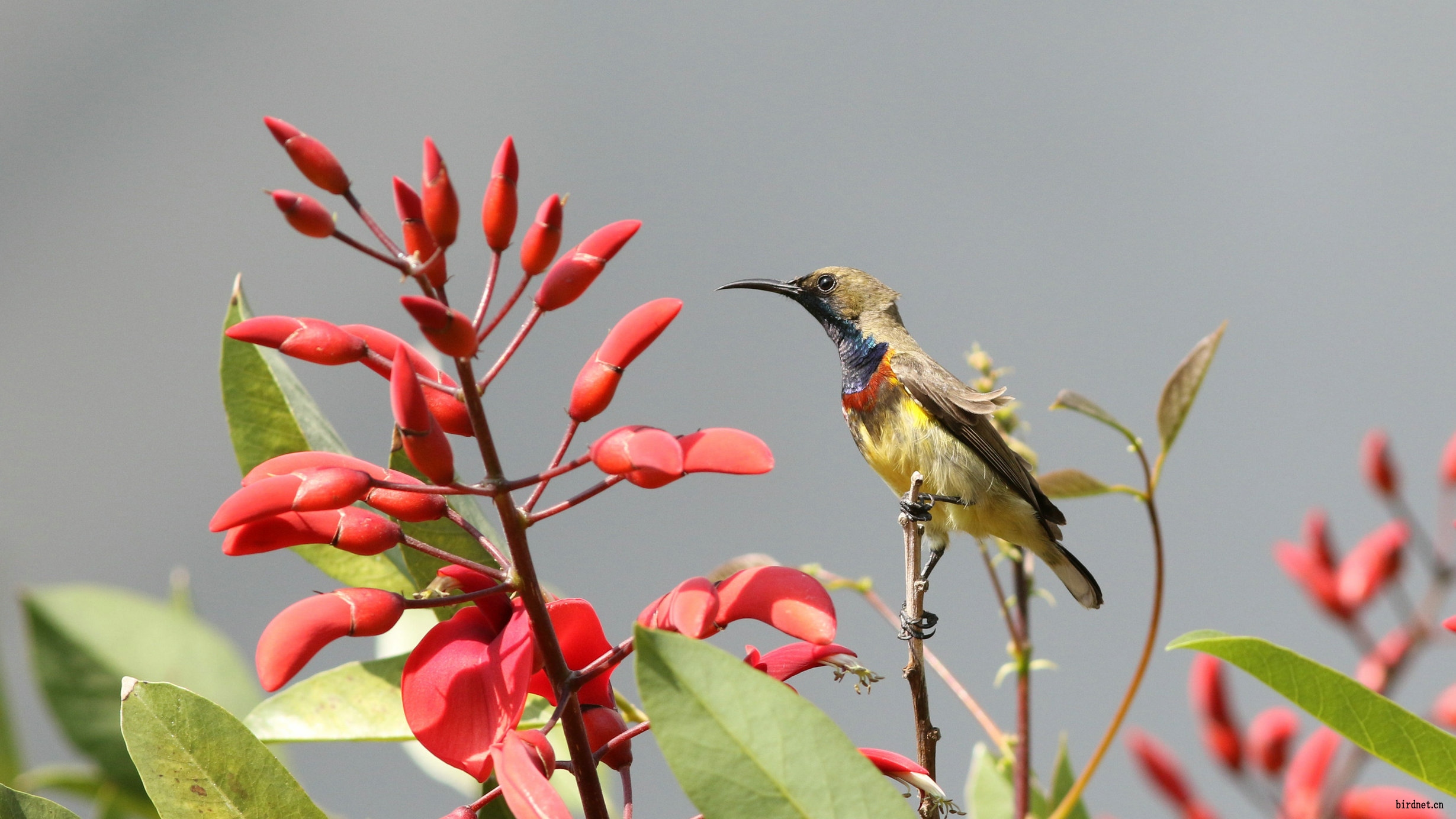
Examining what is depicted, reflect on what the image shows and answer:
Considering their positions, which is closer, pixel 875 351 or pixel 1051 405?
pixel 1051 405

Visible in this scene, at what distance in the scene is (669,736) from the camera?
0.78 m

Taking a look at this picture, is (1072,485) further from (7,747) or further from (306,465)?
(7,747)

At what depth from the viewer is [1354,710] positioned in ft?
3.69

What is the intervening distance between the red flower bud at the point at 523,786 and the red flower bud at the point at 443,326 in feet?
0.90

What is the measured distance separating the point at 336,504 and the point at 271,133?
29cm

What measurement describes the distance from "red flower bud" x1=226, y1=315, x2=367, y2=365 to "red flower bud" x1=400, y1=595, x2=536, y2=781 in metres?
0.23

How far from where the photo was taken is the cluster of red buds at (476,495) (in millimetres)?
805

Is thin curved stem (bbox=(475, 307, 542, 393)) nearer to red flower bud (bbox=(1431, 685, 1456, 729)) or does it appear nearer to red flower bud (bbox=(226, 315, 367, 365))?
red flower bud (bbox=(226, 315, 367, 365))

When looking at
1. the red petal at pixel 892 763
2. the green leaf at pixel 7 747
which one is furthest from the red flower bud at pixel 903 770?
the green leaf at pixel 7 747

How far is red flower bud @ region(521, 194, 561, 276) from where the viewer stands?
895mm

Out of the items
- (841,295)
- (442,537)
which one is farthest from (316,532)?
(841,295)

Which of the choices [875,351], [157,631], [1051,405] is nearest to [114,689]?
[157,631]

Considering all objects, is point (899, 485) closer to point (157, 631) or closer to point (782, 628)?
point (157, 631)

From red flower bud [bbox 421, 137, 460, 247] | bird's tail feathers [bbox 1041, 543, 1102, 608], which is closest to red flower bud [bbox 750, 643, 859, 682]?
red flower bud [bbox 421, 137, 460, 247]
